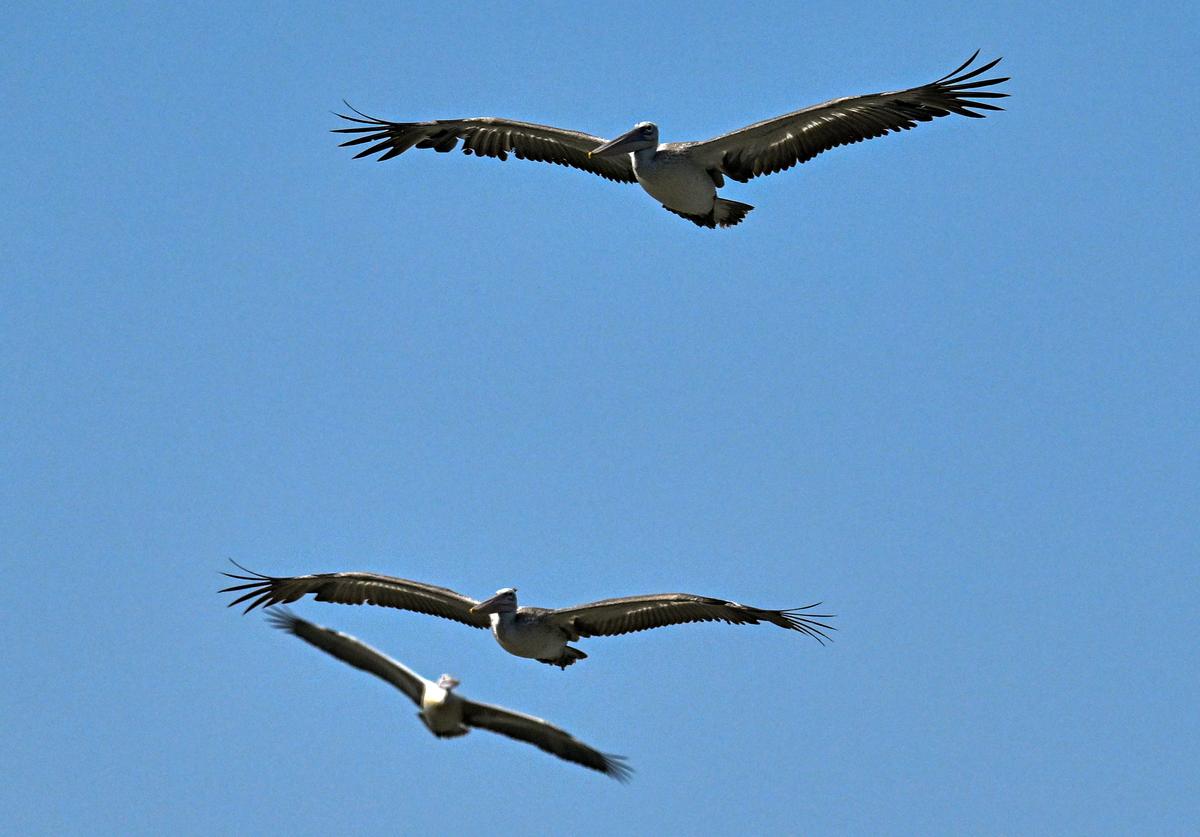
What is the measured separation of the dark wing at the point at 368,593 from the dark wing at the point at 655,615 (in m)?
1.38

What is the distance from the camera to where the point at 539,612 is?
65.4 ft

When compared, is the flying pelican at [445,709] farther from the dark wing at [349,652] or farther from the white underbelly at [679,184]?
the white underbelly at [679,184]

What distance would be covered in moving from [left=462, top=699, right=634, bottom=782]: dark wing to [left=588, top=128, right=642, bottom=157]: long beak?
750 cm

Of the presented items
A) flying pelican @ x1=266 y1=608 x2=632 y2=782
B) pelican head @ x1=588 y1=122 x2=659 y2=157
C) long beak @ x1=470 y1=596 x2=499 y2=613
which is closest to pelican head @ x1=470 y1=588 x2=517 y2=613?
long beak @ x1=470 y1=596 x2=499 y2=613

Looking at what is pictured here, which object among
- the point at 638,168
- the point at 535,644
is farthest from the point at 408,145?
the point at 535,644

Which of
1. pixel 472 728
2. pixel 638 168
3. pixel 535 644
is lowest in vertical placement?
pixel 472 728

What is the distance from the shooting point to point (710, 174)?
20859mm

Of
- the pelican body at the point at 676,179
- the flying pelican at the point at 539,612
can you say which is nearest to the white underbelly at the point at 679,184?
the pelican body at the point at 676,179

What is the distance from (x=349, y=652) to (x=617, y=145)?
7473mm

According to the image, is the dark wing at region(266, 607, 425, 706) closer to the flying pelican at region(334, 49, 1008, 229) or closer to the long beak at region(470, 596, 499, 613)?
the long beak at region(470, 596, 499, 613)

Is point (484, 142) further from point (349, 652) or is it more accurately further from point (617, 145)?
point (349, 652)

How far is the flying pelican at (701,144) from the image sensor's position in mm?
19344

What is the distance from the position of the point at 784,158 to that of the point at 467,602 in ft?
21.4

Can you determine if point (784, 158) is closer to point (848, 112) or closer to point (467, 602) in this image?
point (848, 112)
